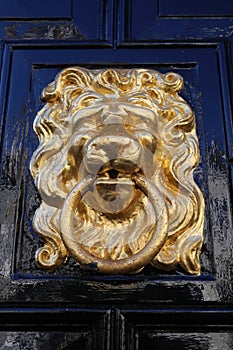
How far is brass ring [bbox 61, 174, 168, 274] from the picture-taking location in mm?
867

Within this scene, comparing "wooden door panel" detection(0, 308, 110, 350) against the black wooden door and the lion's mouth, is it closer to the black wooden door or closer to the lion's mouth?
the black wooden door

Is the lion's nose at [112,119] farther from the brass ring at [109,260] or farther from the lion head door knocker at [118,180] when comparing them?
the brass ring at [109,260]

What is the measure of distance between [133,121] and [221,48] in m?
0.27

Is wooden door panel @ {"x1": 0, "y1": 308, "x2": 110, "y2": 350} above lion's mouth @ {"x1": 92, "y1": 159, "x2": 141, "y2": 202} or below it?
below

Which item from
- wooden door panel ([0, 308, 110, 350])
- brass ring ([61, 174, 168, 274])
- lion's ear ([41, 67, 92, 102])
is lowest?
wooden door panel ([0, 308, 110, 350])

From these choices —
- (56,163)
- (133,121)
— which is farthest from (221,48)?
(56,163)

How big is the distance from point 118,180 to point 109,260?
132mm

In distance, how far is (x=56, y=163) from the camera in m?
0.98

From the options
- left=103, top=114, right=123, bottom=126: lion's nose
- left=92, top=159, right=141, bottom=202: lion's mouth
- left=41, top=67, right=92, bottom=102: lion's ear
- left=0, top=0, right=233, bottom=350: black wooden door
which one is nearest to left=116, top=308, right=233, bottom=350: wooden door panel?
left=0, top=0, right=233, bottom=350: black wooden door

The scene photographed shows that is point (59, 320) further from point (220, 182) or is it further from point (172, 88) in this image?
point (172, 88)

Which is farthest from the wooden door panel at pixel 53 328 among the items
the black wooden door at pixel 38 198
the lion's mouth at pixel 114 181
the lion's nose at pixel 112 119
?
the lion's nose at pixel 112 119

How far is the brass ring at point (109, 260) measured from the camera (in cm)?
87

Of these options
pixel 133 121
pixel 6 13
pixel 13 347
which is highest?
pixel 6 13

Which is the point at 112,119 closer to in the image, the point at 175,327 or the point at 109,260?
the point at 109,260
